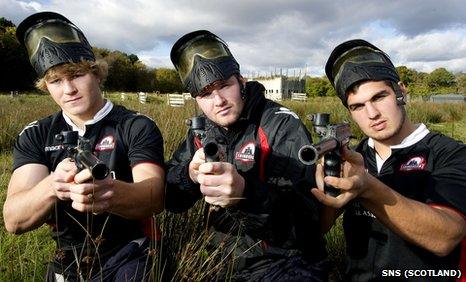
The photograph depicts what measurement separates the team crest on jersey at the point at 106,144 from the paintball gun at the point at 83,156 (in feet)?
2.27

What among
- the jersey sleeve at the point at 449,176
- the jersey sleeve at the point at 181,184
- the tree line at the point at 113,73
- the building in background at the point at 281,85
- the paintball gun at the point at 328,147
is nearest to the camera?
the paintball gun at the point at 328,147

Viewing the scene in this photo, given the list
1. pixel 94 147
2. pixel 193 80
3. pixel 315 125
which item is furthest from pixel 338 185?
pixel 94 147

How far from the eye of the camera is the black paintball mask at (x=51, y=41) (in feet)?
9.69

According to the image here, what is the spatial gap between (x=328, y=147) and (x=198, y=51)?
1.58 meters

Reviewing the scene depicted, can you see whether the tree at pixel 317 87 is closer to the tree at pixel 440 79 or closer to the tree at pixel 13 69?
the tree at pixel 440 79

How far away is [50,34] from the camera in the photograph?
10.0 ft

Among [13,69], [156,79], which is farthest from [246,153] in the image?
[156,79]

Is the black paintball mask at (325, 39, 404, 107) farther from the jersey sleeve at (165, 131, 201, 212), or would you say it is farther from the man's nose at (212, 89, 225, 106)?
the jersey sleeve at (165, 131, 201, 212)

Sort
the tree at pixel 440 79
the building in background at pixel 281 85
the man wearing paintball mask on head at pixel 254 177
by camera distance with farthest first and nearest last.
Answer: the tree at pixel 440 79
the building in background at pixel 281 85
the man wearing paintball mask on head at pixel 254 177

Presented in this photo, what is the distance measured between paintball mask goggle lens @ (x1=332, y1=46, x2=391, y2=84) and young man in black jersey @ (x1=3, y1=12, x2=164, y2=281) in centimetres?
153

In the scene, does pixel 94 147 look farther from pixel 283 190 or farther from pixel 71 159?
pixel 283 190

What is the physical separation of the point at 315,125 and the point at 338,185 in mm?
383

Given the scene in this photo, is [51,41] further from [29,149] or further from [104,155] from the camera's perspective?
[104,155]

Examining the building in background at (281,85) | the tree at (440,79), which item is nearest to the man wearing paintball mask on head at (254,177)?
the building in background at (281,85)
